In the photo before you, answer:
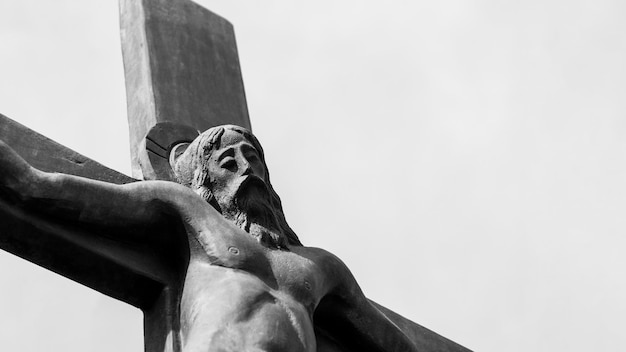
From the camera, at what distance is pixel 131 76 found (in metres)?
8.07

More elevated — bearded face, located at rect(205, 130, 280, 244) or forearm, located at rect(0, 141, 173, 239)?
bearded face, located at rect(205, 130, 280, 244)

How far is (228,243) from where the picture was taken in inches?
261

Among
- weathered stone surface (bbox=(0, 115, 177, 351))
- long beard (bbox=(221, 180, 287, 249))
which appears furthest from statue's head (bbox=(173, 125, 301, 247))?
weathered stone surface (bbox=(0, 115, 177, 351))

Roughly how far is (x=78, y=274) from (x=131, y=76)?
171 cm

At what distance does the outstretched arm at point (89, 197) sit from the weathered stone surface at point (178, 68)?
851 mm

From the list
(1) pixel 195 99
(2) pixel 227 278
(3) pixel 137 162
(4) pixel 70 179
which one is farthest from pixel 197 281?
(1) pixel 195 99

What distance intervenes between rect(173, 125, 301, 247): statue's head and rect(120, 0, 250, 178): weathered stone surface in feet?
1.59

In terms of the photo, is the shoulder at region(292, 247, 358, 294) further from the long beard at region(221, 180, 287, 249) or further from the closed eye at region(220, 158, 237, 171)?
the closed eye at region(220, 158, 237, 171)

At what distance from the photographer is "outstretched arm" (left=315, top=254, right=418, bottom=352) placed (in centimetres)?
704

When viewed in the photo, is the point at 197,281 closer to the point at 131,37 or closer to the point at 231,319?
the point at 231,319

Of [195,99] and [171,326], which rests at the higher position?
[195,99]

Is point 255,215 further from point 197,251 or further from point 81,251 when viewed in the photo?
point 81,251

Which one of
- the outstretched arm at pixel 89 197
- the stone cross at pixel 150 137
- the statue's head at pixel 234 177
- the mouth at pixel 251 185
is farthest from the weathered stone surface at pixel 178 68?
the outstretched arm at pixel 89 197

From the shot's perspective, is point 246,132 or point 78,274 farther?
point 246,132
